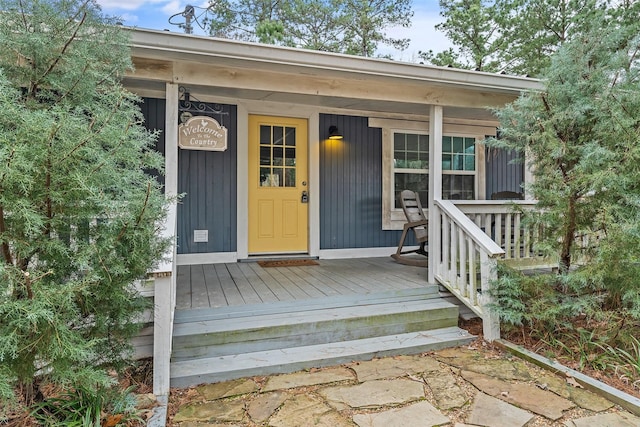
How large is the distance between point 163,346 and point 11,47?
5.54ft

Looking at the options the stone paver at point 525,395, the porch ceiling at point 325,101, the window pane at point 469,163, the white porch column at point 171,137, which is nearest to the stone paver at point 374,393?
the stone paver at point 525,395

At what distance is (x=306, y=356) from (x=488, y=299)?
1.50 meters

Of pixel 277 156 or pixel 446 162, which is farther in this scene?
pixel 446 162

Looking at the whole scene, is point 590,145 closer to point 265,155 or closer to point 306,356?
point 306,356

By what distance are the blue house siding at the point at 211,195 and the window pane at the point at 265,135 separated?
346 millimetres

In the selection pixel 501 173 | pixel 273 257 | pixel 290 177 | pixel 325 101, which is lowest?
pixel 273 257

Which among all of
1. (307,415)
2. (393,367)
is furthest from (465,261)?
(307,415)

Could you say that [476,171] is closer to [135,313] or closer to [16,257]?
[135,313]

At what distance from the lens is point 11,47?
186cm

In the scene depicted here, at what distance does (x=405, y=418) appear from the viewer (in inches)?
82.0

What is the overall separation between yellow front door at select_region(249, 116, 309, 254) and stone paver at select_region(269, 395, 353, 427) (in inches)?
115

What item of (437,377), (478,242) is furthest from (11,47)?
(478,242)

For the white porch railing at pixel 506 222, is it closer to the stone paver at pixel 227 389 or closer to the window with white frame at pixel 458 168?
the window with white frame at pixel 458 168

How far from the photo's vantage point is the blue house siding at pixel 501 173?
6.12 meters
